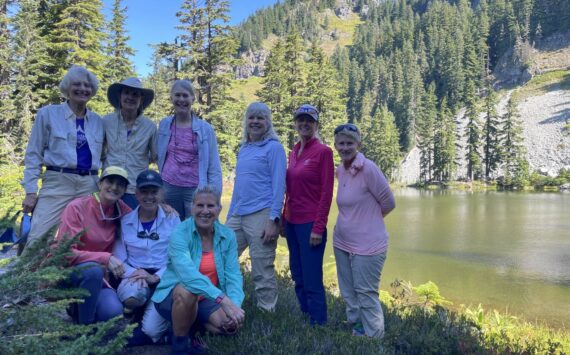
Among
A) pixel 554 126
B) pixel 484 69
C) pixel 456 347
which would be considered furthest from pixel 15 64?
pixel 484 69

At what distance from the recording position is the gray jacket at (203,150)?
400 centimetres

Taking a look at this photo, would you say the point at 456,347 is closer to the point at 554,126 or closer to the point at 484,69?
the point at 554,126

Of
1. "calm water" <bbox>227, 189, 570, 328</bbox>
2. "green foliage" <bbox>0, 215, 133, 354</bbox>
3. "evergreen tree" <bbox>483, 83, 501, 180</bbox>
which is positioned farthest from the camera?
"evergreen tree" <bbox>483, 83, 501, 180</bbox>

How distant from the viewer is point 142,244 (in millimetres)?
3529

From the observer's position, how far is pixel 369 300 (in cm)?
372

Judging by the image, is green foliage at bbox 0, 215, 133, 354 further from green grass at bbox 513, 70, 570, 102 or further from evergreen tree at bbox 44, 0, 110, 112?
green grass at bbox 513, 70, 570, 102

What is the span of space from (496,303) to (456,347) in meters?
7.26

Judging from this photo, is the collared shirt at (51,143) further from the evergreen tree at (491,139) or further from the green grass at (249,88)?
the green grass at (249,88)

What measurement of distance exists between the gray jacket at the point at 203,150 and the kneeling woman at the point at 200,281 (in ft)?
2.24

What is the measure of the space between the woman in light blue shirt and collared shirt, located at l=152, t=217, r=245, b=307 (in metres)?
0.46

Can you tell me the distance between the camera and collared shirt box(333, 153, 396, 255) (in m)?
3.64

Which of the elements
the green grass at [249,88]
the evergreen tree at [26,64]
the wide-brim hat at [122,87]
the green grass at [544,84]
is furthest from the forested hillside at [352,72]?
the green grass at [249,88]

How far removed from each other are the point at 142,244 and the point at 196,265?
59cm

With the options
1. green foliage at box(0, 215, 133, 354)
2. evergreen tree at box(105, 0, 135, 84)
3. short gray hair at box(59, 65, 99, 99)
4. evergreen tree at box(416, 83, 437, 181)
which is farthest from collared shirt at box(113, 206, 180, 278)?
evergreen tree at box(416, 83, 437, 181)
